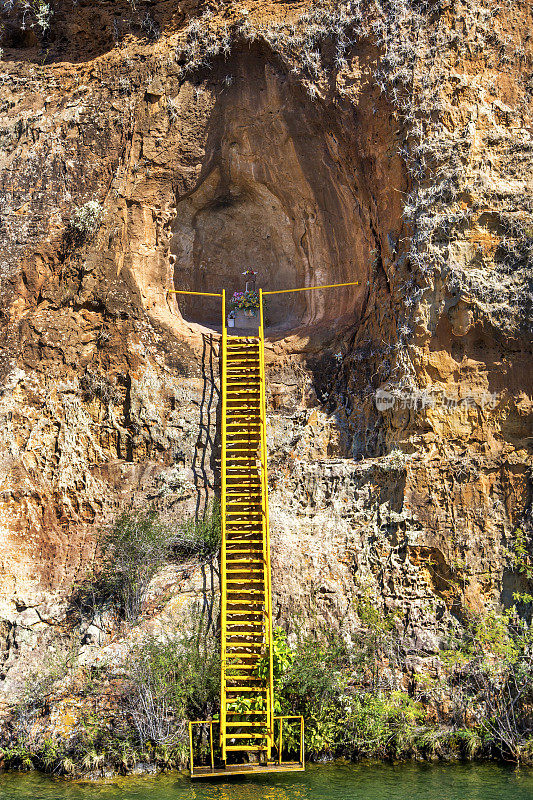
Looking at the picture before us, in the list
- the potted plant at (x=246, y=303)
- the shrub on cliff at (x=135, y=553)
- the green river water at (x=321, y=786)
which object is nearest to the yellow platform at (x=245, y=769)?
the green river water at (x=321, y=786)

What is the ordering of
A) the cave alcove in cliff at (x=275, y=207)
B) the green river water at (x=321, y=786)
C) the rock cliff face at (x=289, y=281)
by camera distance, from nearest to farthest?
the green river water at (x=321, y=786), the rock cliff face at (x=289, y=281), the cave alcove in cliff at (x=275, y=207)

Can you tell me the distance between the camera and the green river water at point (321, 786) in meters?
10.3

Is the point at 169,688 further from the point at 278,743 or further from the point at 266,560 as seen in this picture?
the point at 266,560

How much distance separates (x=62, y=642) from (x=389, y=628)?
15.4 ft

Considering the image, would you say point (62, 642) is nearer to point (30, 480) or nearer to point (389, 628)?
point (30, 480)

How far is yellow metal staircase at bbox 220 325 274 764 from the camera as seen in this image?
11.5 metres

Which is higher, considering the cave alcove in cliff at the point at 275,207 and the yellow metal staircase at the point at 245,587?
the cave alcove in cliff at the point at 275,207

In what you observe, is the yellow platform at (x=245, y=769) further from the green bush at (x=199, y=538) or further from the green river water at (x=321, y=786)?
the green bush at (x=199, y=538)

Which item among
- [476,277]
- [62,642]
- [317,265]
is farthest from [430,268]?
[62,642]

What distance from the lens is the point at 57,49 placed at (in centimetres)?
1628

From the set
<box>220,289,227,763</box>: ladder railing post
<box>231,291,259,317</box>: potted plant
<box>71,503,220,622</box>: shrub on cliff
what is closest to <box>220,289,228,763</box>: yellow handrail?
<box>220,289,227,763</box>: ladder railing post

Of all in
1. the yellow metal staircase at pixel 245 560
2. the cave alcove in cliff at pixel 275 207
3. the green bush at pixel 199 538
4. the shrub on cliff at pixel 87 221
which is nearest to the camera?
the yellow metal staircase at pixel 245 560

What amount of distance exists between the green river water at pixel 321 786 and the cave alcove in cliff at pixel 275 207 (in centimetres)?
713

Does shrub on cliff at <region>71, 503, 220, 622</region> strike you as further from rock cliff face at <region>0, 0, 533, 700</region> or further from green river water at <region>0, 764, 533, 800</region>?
green river water at <region>0, 764, 533, 800</region>
